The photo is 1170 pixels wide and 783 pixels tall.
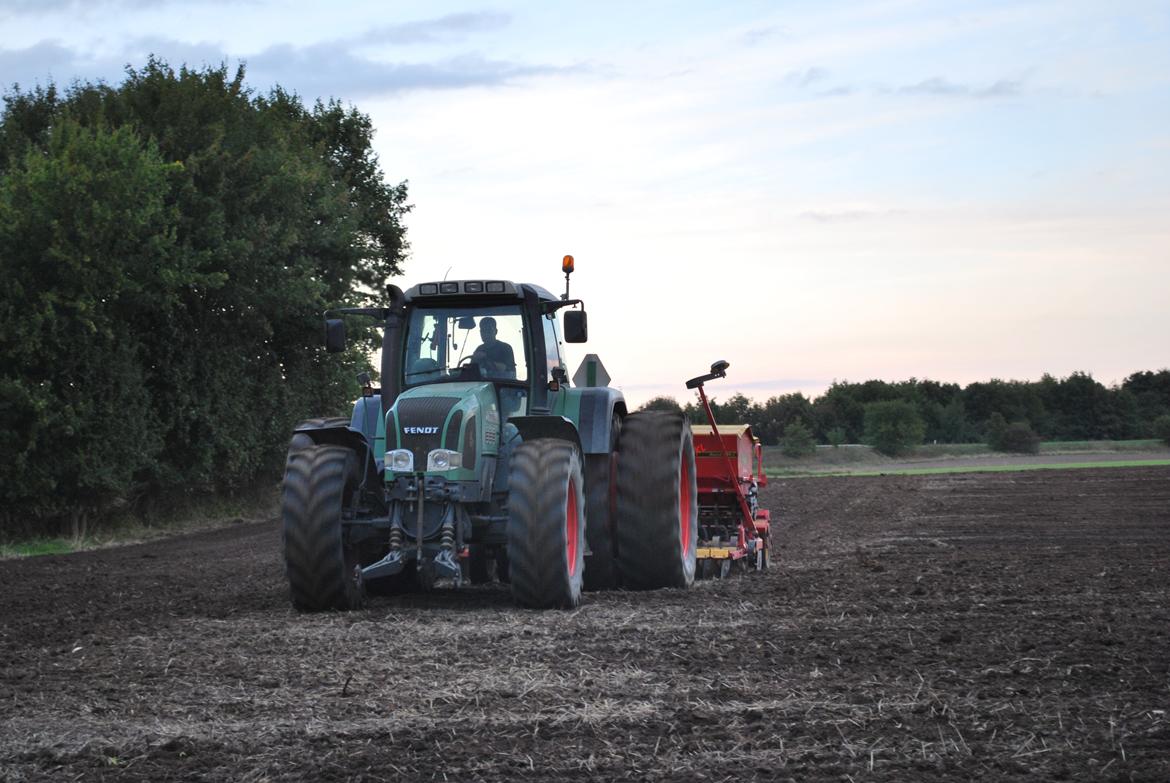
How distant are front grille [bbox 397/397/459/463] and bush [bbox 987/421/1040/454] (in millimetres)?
57534

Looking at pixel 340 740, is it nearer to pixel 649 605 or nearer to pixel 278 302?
pixel 649 605

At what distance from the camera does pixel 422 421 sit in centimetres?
1090

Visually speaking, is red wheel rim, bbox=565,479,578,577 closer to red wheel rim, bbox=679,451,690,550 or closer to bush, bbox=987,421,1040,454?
red wheel rim, bbox=679,451,690,550

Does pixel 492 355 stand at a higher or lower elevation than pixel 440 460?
higher

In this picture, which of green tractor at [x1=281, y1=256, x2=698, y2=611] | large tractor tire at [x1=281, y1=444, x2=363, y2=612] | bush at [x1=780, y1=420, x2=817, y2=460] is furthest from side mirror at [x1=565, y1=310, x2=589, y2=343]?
bush at [x1=780, y1=420, x2=817, y2=460]

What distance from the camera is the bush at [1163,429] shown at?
217 ft

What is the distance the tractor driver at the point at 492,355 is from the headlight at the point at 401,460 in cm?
144

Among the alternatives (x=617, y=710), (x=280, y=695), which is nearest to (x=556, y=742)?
(x=617, y=710)

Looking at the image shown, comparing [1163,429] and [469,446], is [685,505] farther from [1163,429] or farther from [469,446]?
[1163,429]

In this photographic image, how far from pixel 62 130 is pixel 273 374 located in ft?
22.3

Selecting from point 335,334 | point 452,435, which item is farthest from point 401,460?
point 335,334

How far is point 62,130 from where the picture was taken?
73.6 feet

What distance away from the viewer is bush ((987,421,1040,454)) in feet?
213

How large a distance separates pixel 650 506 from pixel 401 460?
2.24m
